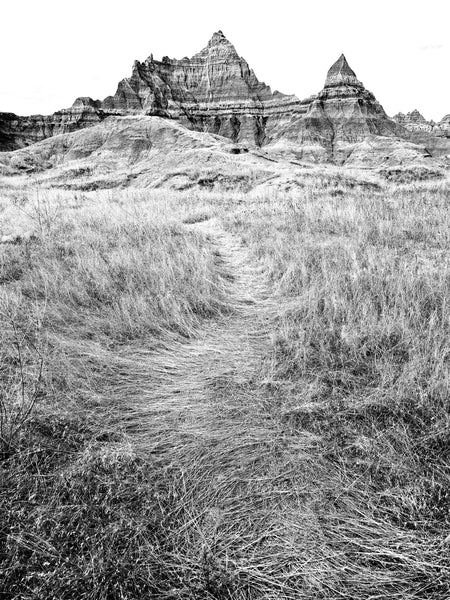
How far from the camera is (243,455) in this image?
1.95 meters

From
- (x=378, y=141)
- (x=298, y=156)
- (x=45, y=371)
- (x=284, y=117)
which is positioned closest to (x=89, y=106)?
(x=284, y=117)

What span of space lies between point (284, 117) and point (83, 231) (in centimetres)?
9271

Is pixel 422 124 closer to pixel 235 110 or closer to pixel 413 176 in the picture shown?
pixel 235 110

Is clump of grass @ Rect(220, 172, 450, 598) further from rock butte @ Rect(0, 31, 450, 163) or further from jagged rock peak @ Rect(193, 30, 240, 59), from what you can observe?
jagged rock peak @ Rect(193, 30, 240, 59)

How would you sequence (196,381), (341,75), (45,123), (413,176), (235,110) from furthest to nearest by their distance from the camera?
1. (235,110)
2. (341,75)
3. (45,123)
4. (413,176)
5. (196,381)

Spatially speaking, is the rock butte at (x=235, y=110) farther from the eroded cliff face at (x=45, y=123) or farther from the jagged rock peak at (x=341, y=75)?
the eroded cliff face at (x=45, y=123)

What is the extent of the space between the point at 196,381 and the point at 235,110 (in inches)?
4011

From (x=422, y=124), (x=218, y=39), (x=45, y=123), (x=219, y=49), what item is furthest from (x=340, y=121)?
(x=45, y=123)

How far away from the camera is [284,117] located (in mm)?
85375

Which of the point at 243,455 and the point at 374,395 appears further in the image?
the point at 374,395

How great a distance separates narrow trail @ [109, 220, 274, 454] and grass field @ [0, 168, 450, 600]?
0.03m

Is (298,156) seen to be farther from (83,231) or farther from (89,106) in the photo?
(83,231)

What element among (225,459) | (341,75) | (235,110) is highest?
(341,75)

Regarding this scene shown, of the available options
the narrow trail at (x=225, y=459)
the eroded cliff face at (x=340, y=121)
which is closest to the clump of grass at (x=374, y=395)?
the narrow trail at (x=225, y=459)
